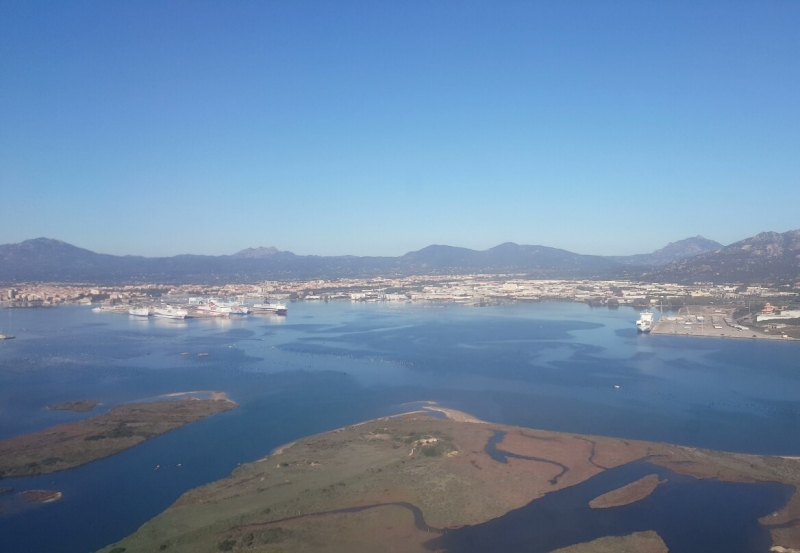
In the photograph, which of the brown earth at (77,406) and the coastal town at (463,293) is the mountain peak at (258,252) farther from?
the brown earth at (77,406)

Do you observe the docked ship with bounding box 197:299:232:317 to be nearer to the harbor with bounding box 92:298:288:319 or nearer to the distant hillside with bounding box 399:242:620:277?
the harbor with bounding box 92:298:288:319

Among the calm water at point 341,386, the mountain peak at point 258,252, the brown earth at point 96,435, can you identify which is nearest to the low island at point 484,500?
the calm water at point 341,386

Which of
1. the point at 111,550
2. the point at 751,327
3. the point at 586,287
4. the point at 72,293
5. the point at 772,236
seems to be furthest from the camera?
the point at 772,236

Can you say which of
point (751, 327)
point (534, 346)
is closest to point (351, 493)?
point (534, 346)

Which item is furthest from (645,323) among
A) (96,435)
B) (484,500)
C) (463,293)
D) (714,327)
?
(96,435)

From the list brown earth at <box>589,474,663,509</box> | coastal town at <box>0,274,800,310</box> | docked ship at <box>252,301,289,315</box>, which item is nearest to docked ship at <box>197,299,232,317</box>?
docked ship at <box>252,301,289,315</box>

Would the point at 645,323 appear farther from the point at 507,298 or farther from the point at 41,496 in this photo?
the point at 41,496

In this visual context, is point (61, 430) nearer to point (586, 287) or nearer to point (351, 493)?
point (351, 493)
